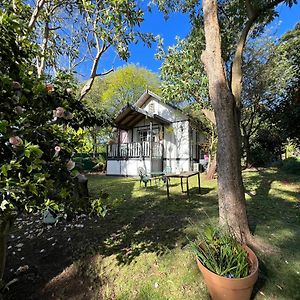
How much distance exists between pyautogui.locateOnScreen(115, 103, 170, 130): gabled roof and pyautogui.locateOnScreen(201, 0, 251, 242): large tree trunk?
924 cm

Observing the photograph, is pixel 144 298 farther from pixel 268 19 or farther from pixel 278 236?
pixel 268 19

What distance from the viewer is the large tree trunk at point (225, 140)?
302cm

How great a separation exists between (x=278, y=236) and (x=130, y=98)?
22735 millimetres

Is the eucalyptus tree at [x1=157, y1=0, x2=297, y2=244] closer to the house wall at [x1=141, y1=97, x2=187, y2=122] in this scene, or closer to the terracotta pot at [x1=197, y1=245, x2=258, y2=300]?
the terracotta pot at [x1=197, y1=245, x2=258, y2=300]

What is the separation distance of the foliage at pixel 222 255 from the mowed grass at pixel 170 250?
1.36ft

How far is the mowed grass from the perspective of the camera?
2.49 meters

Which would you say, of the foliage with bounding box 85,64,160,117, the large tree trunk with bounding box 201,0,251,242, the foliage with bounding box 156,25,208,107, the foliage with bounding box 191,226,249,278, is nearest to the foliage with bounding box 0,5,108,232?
the foliage with bounding box 191,226,249,278

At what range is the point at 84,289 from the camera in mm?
2643

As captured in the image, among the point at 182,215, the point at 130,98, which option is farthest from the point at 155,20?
the point at 130,98

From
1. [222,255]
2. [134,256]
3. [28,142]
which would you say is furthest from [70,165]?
[134,256]

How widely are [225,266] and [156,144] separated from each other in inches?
466

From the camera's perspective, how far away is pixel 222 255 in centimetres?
231

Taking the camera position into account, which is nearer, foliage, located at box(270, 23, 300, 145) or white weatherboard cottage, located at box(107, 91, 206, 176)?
foliage, located at box(270, 23, 300, 145)

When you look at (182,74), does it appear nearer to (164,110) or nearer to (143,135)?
(164,110)
